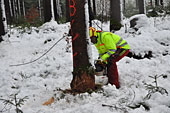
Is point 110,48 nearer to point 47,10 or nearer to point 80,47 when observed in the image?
point 80,47

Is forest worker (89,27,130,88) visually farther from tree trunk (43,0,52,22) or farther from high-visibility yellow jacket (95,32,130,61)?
tree trunk (43,0,52,22)

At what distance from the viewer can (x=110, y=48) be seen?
348 centimetres

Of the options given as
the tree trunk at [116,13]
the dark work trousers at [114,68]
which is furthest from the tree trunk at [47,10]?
the dark work trousers at [114,68]

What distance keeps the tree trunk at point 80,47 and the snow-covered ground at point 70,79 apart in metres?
0.26

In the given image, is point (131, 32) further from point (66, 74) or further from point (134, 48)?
point (66, 74)

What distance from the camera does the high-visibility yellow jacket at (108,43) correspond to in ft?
11.4

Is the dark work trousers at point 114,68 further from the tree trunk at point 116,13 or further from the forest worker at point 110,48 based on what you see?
the tree trunk at point 116,13

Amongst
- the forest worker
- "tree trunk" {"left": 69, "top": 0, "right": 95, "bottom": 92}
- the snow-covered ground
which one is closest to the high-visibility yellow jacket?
the forest worker

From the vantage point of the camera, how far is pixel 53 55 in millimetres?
5781

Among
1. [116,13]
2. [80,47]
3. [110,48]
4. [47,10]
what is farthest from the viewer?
[47,10]

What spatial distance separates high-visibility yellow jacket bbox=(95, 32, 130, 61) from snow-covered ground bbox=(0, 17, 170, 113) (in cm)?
75

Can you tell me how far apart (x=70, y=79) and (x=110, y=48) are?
4.53ft

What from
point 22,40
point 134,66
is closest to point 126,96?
point 134,66

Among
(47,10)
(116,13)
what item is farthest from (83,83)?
(47,10)
